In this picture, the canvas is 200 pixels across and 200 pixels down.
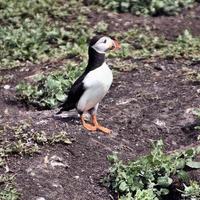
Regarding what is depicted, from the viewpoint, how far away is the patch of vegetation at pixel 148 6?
38.0ft

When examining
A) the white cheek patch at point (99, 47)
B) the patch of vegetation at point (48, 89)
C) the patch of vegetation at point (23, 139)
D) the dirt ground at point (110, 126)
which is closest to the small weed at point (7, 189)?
the dirt ground at point (110, 126)

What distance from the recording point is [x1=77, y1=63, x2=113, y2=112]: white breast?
22.0 ft

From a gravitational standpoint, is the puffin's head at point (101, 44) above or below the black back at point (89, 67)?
above

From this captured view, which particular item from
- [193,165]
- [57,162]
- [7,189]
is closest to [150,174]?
[193,165]

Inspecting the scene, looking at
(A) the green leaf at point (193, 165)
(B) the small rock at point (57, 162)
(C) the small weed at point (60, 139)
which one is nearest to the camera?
(A) the green leaf at point (193, 165)

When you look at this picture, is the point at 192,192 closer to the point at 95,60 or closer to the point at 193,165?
the point at 193,165

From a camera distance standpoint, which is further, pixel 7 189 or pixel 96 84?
pixel 96 84

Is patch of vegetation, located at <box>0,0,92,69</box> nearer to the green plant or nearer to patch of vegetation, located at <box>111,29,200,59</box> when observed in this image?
patch of vegetation, located at <box>111,29,200,59</box>

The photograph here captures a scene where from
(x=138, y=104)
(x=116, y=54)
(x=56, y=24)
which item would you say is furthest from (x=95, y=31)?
(x=138, y=104)

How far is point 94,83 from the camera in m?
6.70

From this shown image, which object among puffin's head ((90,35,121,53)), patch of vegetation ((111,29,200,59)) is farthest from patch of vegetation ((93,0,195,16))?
puffin's head ((90,35,121,53))

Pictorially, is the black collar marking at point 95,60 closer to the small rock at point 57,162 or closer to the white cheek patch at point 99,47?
the white cheek patch at point 99,47

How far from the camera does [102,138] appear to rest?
673 cm

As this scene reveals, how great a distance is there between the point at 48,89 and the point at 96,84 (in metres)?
1.38
